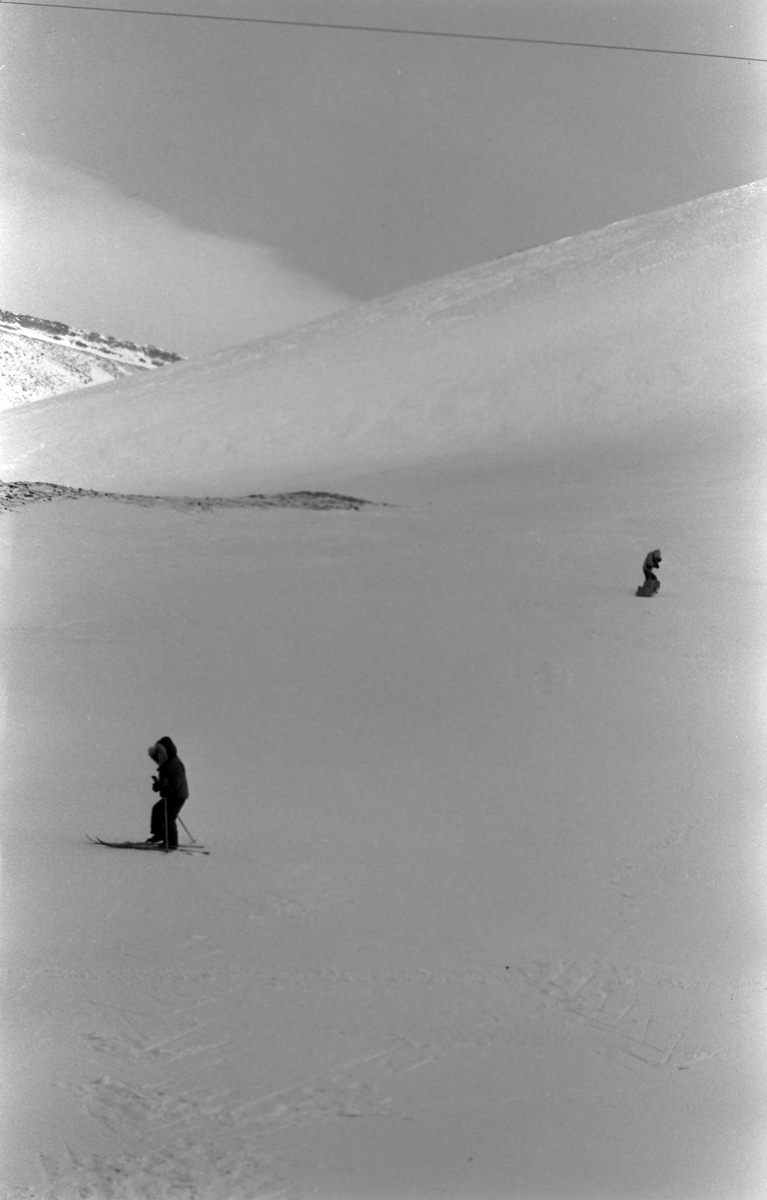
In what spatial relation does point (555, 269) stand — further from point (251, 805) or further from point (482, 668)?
point (251, 805)

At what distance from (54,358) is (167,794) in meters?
113

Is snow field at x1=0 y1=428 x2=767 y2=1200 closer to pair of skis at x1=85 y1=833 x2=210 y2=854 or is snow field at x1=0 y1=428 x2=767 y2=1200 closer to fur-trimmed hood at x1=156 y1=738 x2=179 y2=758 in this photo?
pair of skis at x1=85 y1=833 x2=210 y2=854

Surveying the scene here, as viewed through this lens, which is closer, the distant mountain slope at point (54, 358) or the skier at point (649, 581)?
the skier at point (649, 581)

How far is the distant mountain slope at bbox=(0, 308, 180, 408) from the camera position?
364 feet

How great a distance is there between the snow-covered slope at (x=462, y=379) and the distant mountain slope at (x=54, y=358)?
61419 mm

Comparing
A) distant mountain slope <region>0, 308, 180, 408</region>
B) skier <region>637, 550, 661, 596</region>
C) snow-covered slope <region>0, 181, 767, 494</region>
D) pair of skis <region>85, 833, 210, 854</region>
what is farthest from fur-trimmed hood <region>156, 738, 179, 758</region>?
distant mountain slope <region>0, 308, 180, 408</region>

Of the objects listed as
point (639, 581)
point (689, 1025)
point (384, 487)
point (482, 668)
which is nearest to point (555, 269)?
point (384, 487)

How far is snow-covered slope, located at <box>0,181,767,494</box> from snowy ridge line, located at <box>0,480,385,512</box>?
382 centimetres

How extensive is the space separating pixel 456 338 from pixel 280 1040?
110 feet

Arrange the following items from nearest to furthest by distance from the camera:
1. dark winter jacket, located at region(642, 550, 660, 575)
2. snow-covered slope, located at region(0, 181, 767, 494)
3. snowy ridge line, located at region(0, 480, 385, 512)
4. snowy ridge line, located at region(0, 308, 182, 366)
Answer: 1. dark winter jacket, located at region(642, 550, 660, 575)
2. snowy ridge line, located at region(0, 480, 385, 512)
3. snow-covered slope, located at region(0, 181, 767, 494)
4. snowy ridge line, located at region(0, 308, 182, 366)

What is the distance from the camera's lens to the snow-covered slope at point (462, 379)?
31781 mm

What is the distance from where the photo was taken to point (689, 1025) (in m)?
7.59

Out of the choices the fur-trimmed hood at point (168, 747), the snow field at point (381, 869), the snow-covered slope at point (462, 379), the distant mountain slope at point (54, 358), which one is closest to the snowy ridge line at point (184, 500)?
the snow field at point (381, 869)

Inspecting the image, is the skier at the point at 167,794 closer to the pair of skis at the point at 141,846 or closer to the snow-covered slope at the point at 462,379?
the pair of skis at the point at 141,846
